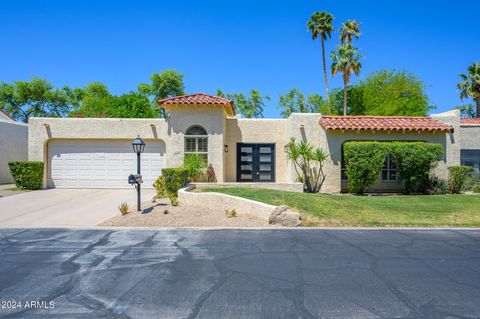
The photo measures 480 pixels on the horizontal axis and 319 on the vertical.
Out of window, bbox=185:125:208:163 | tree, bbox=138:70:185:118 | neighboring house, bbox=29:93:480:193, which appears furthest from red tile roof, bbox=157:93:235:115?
tree, bbox=138:70:185:118

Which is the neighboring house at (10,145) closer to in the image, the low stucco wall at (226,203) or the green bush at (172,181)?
the green bush at (172,181)

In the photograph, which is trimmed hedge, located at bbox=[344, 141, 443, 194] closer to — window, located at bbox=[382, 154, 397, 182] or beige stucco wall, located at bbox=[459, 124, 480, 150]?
window, located at bbox=[382, 154, 397, 182]

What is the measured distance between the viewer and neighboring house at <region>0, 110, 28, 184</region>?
821 inches

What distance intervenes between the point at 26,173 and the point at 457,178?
71.6ft

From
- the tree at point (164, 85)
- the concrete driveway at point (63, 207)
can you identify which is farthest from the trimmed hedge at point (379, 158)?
the tree at point (164, 85)

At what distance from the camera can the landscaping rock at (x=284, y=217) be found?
8.85m

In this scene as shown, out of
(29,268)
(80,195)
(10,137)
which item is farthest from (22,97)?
(29,268)

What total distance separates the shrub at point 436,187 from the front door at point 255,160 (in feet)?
25.3

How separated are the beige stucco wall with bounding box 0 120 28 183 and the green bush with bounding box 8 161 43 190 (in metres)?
6.78

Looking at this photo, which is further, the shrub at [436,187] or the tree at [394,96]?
the tree at [394,96]

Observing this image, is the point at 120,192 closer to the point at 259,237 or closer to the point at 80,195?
the point at 80,195

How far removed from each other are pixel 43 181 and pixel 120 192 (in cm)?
473

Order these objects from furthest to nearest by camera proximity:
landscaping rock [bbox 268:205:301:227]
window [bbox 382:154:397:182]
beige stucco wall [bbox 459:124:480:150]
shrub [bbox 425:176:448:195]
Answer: beige stucco wall [bbox 459:124:480:150], window [bbox 382:154:397:182], shrub [bbox 425:176:448:195], landscaping rock [bbox 268:205:301:227]

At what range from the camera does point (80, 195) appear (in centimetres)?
1430
